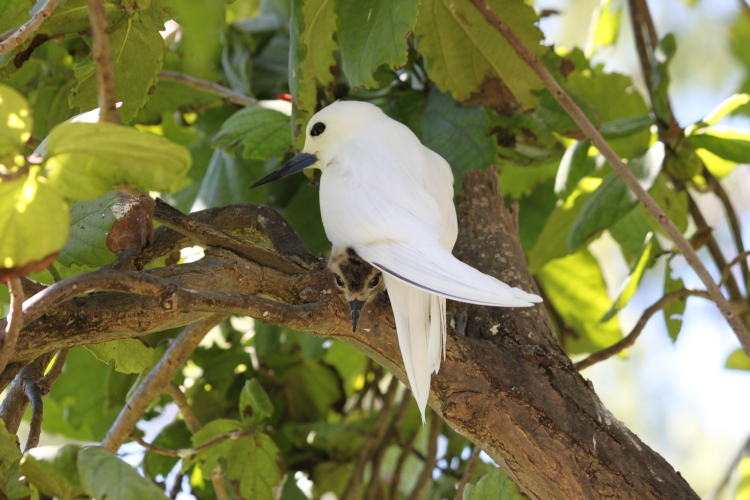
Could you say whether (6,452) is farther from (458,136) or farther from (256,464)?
(458,136)

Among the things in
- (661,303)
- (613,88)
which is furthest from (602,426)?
(613,88)

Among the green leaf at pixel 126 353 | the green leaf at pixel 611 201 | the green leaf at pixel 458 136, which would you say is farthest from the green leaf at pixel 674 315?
the green leaf at pixel 126 353

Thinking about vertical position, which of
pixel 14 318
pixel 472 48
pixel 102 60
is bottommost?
pixel 14 318

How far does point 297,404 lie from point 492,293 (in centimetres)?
114

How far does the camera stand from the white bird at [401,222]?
2.91 ft

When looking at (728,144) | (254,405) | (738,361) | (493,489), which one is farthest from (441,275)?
(738,361)

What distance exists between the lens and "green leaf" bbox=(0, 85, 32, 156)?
53 cm

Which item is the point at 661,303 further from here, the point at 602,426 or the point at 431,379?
the point at 431,379

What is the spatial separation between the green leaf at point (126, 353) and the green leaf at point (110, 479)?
0.33 m

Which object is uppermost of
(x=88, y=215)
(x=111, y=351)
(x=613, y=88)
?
(x=613, y=88)

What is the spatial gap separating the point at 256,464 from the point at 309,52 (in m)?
0.72

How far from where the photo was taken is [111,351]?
0.95m

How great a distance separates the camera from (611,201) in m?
1.32

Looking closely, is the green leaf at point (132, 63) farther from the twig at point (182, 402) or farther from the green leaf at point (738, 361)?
the green leaf at point (738, 361)
